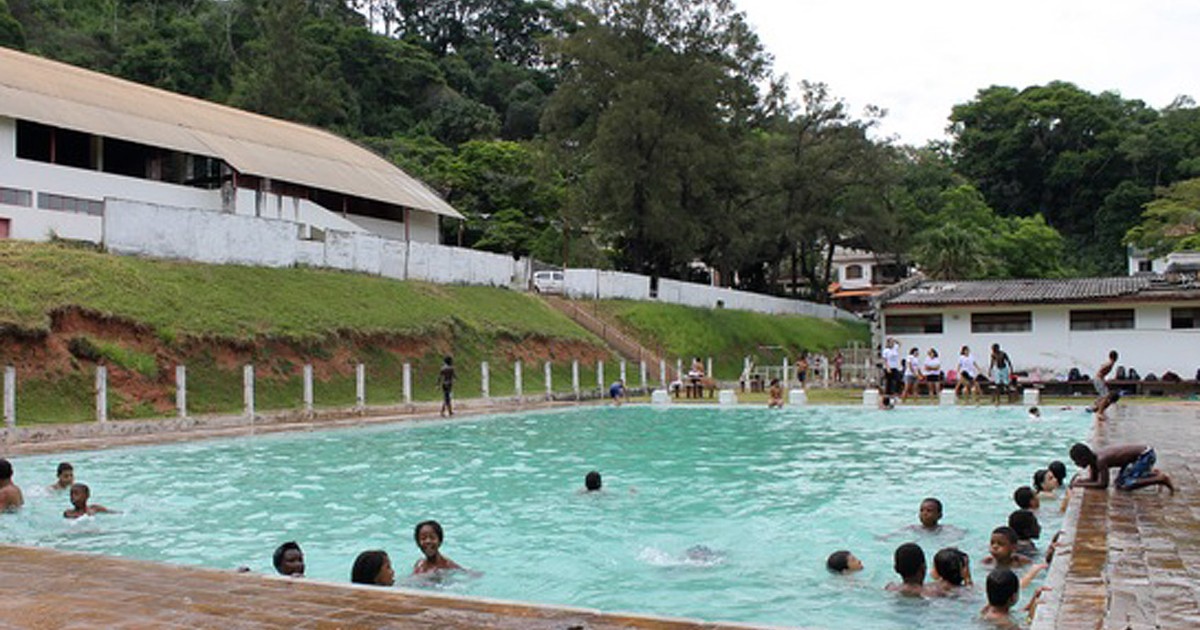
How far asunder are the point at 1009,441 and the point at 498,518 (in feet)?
39.3

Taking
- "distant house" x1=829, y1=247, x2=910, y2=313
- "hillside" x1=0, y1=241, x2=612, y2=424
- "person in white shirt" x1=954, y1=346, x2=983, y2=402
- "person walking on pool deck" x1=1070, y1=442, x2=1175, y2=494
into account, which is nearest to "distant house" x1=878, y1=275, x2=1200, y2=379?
"person in white shirt" x1=954, y1=346, x2=983, y2=402

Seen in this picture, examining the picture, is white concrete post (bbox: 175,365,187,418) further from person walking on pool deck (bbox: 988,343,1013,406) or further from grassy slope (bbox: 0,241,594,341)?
person walking on pool deck (bbox: 988,343,1013,406)

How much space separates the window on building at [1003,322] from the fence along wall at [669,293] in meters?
17.5

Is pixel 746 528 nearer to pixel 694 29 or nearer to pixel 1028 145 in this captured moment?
pixel 694 29

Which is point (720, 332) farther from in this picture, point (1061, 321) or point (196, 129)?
point (196, 129)

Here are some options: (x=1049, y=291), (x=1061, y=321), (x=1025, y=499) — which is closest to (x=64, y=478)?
(x=1025, y=499)

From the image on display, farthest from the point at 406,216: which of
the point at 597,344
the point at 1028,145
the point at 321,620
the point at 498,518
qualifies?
the point at 1028,145

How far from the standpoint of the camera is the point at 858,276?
86.4 m

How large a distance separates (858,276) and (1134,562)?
81.6 m

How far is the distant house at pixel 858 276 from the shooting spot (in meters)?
80.9

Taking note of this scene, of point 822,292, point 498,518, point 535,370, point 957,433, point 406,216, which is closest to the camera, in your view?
point 498,518

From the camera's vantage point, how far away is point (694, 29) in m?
52.0

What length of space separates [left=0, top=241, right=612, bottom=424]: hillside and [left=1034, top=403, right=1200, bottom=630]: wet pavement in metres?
19.7

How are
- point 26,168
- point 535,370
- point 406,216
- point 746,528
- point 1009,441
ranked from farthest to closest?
point 406,216 < point 535,370 < point 26,168 < point 1009,441 < point 746,528
